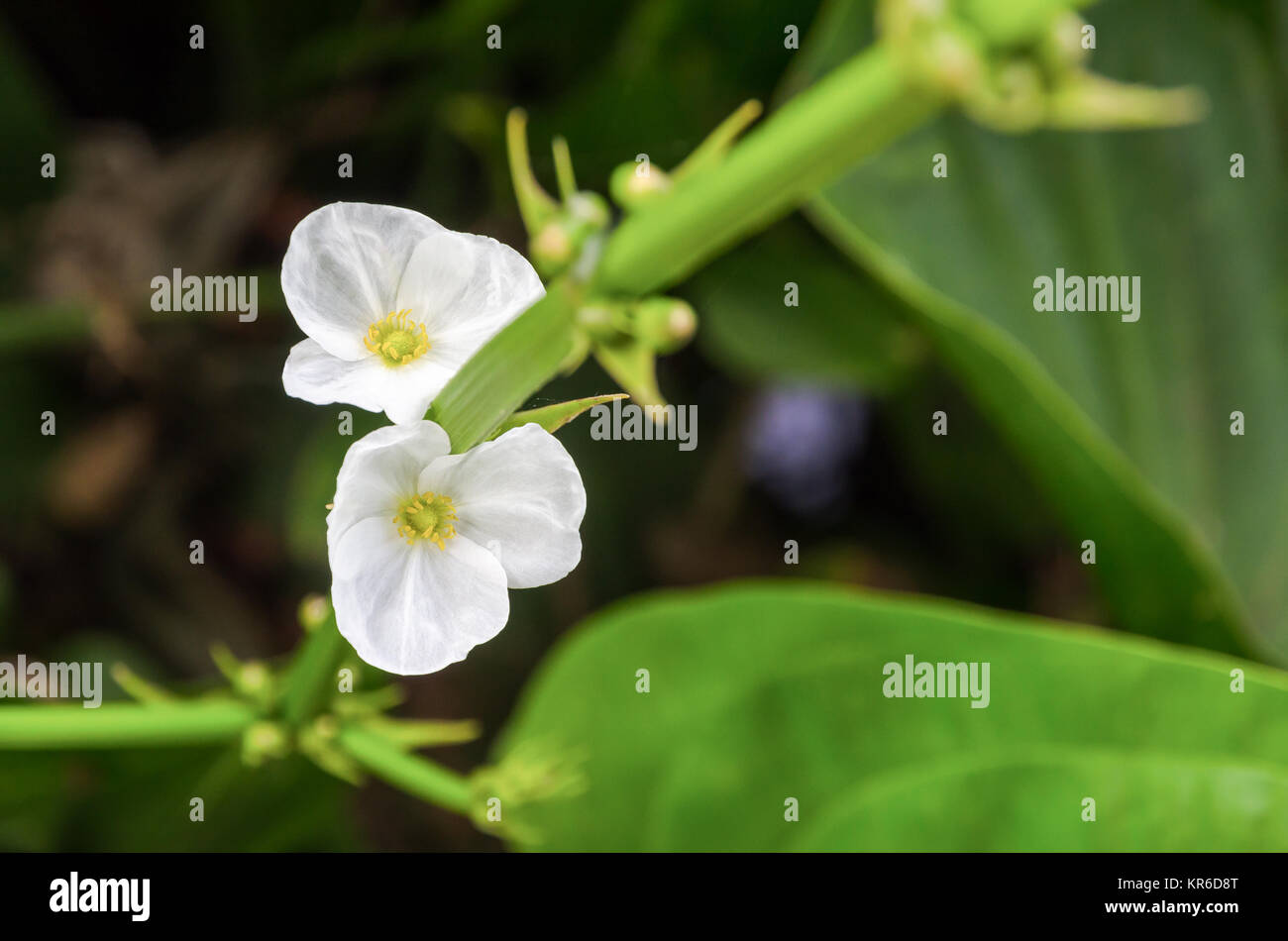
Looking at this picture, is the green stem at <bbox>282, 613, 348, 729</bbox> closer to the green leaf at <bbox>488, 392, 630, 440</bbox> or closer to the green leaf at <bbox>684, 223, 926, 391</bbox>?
the green leaf at <bbox>488, 392, 630, 440</bbox>

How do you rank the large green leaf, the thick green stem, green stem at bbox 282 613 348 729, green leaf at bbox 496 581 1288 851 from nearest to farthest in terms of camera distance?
the thick green stem
green stem at bbox 282 613 348 729
green leaf at bbox 496 581 1288 851
the large green leaf

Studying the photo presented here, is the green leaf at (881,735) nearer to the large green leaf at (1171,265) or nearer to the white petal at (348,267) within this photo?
the large green leaf at (1171,265)

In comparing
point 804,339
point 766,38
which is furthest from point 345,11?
point 804,339

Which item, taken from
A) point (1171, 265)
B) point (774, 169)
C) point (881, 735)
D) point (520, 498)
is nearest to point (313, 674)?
point (520, 498)

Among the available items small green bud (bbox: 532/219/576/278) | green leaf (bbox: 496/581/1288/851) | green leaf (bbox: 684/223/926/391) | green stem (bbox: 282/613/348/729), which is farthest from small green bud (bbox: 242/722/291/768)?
green leaf (bbox: 684/223/926/391)
